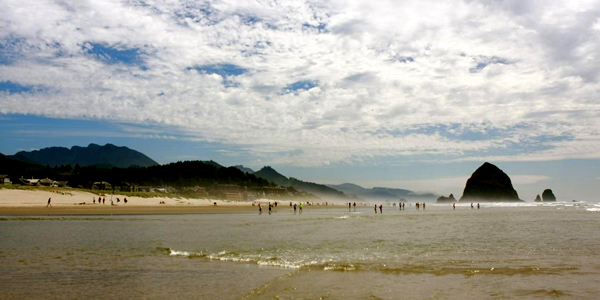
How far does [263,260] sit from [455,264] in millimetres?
7349

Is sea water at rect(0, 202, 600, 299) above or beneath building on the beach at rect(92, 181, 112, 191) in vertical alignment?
beneath

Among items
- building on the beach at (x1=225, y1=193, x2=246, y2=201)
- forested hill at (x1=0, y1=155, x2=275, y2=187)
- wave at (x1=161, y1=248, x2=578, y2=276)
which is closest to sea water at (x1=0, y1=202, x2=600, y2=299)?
wave at (x1=161, y1=248, x2=578, y2=276)

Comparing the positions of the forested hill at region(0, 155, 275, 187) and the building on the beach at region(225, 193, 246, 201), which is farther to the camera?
the building on the beach at region(225, 193, 246, 201)

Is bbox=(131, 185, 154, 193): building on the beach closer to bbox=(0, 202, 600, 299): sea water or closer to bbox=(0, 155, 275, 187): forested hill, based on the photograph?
bbox=(0, 155, 275, 187): forested hill

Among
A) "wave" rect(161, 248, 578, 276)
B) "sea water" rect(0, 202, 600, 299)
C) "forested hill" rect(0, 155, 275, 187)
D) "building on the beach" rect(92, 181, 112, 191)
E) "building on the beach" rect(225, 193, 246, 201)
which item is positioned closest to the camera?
"sea water" rect(0, 202, 600, 299)

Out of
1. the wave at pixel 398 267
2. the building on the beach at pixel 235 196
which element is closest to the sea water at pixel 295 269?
the wave at pixel 398 267

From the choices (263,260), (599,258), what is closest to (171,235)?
(263,260)

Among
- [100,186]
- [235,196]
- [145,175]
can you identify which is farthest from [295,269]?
[145,175]

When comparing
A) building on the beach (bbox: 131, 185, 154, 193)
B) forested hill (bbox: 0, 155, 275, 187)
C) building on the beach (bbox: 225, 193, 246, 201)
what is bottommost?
building on the beach (bbox: 225, 193, 246, 201)

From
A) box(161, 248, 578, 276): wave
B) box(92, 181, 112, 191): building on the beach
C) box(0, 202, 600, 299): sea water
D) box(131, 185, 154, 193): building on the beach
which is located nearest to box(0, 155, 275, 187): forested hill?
box(131, 185, 154, 193): building on the beach

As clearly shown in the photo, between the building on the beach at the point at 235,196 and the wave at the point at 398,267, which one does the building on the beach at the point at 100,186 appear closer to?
the building on the beach at the point at 235,196

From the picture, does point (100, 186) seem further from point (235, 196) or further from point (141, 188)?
point (235, 196)

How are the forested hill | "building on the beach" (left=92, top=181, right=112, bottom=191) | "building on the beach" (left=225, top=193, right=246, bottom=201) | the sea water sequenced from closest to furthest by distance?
the sea water → "building on the beach" (left=92, top=181, right=112, bottom=191) → the forested hill → "building on the beach" (left=225, top=193, right=246, bottom=201)

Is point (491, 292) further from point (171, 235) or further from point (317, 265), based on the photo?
point (171, 235)
